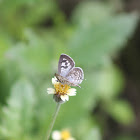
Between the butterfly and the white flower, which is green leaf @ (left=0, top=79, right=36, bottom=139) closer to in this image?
the white flower

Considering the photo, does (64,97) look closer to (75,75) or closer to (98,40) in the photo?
(75,75)

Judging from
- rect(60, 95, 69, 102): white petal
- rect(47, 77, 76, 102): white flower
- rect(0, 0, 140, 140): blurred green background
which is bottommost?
rect(60, 95, 69, 102): white petal

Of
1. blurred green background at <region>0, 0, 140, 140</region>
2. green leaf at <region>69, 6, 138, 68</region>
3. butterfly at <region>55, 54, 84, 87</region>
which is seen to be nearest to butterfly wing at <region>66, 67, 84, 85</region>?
butterfly at <region>55, 54, 84, 87</region>

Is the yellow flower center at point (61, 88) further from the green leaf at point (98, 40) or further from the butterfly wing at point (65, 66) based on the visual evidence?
the green leaf at point (98, 40)

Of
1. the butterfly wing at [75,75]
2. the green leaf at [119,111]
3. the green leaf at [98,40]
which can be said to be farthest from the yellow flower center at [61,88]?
the green leaf at [119,111]

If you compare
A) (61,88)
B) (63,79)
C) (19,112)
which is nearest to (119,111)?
(19,112)

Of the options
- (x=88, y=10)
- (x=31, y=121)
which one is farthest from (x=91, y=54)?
(x=88, y=10)

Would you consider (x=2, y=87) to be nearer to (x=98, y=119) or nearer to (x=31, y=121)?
(x=31, y=121)
